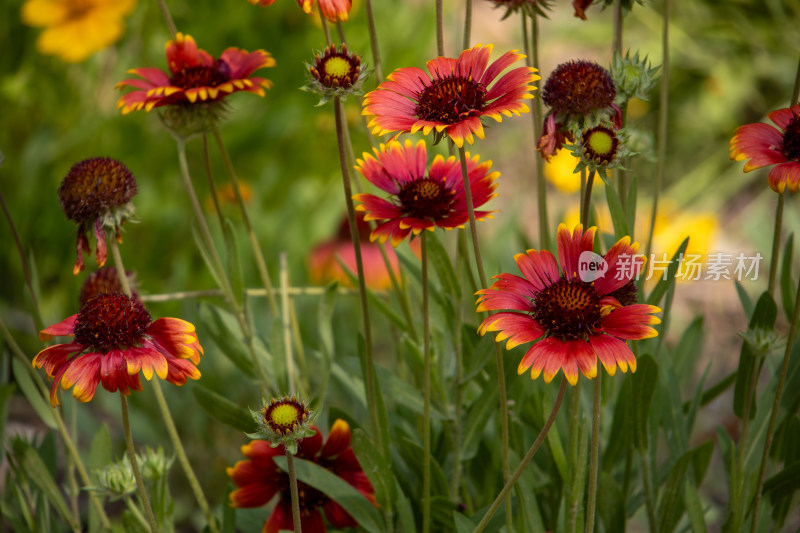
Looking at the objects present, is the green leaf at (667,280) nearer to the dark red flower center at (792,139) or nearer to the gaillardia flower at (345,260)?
the dark red flower center at (792,139)

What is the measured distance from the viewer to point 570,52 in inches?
139

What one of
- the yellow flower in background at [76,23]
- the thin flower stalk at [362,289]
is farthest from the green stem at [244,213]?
the yellow flower in background at [76,23]

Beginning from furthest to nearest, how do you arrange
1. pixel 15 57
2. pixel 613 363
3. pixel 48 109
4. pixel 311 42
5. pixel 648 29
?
pixel 648 29 < pixel 311 42 < pixel 15 57 < pixel 48 109 < pixel 613 363

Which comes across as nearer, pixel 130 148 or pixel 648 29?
pixel 130 148

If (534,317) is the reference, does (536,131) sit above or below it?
above

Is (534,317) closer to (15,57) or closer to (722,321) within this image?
(722,321)

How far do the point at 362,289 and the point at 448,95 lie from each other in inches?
9.0

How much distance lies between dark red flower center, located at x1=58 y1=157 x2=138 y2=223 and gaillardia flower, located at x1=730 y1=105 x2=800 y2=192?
67 cm

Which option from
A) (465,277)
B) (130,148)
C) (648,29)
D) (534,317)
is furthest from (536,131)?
(648,29)

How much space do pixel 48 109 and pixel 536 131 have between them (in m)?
1.52

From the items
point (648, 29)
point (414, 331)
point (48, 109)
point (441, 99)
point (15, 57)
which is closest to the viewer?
point (441, 99)

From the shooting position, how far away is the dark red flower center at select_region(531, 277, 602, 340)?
2.44ft

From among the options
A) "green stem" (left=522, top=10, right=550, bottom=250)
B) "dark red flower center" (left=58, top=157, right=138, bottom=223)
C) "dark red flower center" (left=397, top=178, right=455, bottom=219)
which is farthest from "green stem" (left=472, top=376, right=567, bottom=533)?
"dark red flower center" (left=58, top=157, right=138, bottom=223)

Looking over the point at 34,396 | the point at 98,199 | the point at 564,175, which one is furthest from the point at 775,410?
the point at 564,175
